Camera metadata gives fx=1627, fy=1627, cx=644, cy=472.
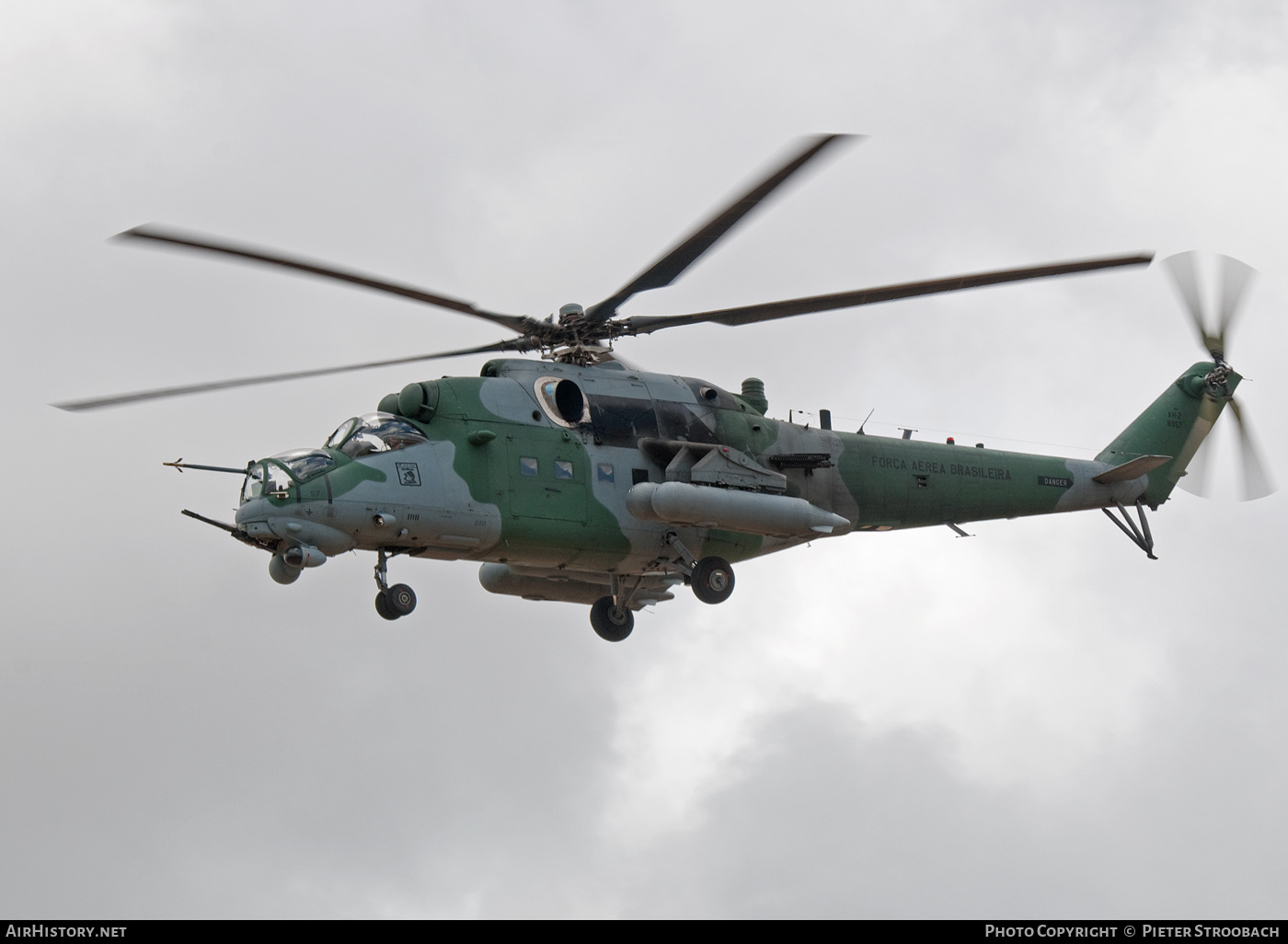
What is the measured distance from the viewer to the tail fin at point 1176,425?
30547mm

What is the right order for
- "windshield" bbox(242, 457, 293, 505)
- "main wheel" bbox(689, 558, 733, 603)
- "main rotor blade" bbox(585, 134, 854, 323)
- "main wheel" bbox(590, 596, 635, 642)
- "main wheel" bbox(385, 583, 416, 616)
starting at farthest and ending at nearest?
1. "main wheel" bbox(590, 596, 635, 642)
2. "main wheel" bbox(689, 558, 733, 603)
3. "main wheel" bbox(385, 583, 416, 616)
4. "windshield" bbox(242, 457, 293, 505)
5. "main rotor blade" bbox(585, 134, 854, 323)

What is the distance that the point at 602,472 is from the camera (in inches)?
947

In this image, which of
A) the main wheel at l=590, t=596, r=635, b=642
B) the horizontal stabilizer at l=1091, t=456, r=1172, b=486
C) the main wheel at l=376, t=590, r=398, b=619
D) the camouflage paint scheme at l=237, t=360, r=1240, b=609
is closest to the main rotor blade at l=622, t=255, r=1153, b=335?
the camouflage paint scheme at l=237, t=360, r=1240, b=609

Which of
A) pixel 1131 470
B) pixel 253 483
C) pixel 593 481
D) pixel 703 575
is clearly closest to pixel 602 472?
pixel 593 481

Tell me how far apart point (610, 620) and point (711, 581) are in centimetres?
205

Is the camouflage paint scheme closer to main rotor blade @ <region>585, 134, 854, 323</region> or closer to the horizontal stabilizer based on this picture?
the horizontal stabilizer

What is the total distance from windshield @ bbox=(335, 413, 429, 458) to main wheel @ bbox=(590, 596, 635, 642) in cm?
464

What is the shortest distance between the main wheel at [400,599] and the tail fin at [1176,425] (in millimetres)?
14396

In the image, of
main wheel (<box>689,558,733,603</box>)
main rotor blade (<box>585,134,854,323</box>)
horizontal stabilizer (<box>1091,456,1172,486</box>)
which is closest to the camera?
main rotor blade (<box>585,134,854,323</box>)

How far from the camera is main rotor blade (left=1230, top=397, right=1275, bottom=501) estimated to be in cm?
3025

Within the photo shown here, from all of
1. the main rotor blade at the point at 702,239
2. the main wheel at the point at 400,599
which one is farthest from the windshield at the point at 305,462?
the main rotor blade at the point at 702,239

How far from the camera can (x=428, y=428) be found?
23.1 m
